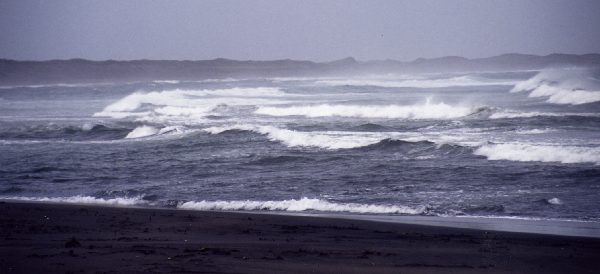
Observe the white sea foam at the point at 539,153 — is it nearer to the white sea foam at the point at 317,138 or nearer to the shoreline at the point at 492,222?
the white sea foam at the point at 317,138

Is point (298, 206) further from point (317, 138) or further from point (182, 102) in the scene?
point (182, 102)

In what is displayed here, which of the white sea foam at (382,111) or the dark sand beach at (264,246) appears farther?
the white sea foam at (382,111)

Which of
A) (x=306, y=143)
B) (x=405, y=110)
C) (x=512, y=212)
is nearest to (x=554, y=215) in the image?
(x=512, y=212)

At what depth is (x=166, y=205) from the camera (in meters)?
11.5

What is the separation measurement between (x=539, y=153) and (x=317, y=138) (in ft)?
21.0

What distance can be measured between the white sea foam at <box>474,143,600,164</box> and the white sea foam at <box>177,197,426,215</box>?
197 inches

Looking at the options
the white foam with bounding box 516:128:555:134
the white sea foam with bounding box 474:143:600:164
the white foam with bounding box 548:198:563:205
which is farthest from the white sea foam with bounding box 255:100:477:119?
the white foam with bounding box 548:198:563:205

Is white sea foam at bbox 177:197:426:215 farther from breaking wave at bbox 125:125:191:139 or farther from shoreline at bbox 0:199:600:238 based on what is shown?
breaking wave at bbox 125:125:191:139

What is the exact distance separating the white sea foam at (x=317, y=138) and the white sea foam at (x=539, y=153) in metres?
3.40

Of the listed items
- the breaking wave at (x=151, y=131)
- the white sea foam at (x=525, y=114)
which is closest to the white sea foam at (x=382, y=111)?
the white sea foam at (x=525, y=114)

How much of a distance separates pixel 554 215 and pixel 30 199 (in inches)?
331

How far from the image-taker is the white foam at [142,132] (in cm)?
2347

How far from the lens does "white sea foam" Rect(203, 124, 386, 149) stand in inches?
716

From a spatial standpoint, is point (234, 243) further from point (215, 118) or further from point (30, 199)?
point (215, 118)
